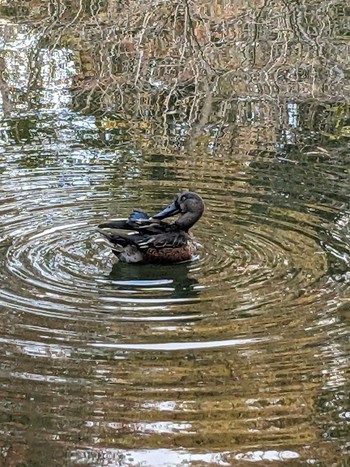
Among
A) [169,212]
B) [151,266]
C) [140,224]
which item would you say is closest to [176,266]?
[151,266]

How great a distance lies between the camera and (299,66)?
12.9 metres

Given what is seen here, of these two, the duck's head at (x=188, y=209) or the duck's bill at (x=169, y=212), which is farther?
the duck's bill at (x=169, y=212)

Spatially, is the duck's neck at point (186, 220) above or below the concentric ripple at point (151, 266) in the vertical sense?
above

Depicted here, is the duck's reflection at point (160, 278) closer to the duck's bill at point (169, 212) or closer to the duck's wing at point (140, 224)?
the duck's wing at point (140, 224)

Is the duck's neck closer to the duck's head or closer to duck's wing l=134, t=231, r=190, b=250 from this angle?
the duck's head

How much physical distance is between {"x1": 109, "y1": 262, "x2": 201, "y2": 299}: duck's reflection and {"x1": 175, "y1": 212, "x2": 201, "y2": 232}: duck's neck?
1.20 feet

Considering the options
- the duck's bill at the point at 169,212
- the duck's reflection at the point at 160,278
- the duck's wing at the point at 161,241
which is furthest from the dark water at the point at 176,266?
the duck's bill at the point at 169,212

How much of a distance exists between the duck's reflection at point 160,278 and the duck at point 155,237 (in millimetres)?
68

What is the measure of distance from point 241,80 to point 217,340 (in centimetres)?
743

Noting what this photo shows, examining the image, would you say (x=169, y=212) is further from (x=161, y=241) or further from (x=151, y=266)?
(x=151, y=266)

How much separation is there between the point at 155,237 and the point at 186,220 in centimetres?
31

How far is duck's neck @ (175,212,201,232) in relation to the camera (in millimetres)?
7085

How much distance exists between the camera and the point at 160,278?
661 centimetres

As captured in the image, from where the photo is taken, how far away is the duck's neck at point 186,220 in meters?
7.08
